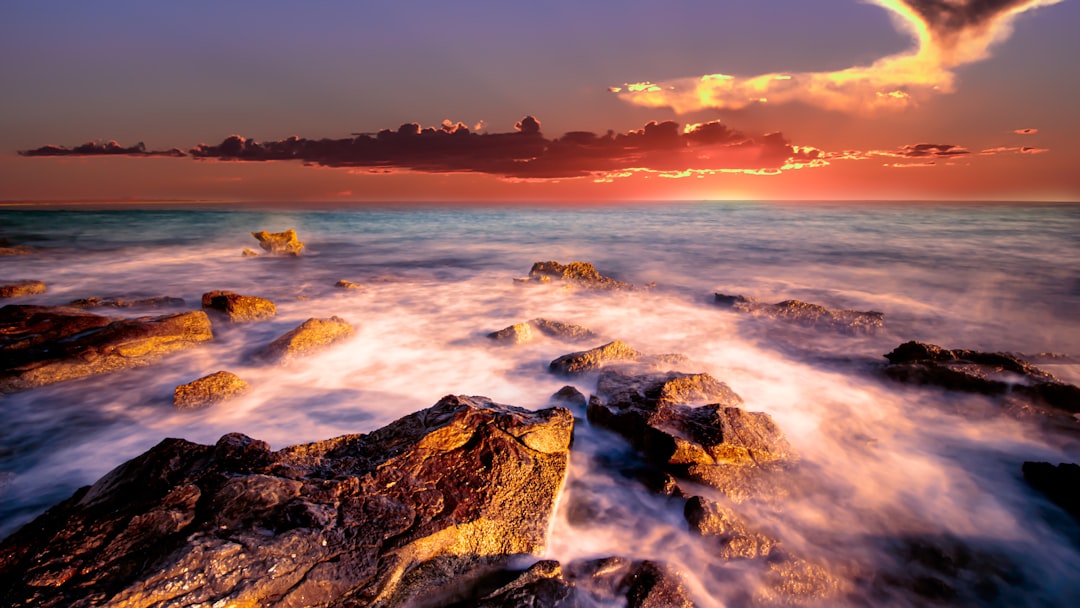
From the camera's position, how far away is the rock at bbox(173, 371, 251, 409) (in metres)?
5.32

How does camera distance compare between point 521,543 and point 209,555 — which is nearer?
point 209,555

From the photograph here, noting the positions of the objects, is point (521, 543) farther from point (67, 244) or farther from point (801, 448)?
point (67, 244)

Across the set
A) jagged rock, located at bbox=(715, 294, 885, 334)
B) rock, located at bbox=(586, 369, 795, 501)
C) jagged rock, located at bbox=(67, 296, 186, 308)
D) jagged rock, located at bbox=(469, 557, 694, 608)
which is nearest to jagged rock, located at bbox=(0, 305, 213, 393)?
jagged rock, located at bbox=(67, 296, 186, 308)

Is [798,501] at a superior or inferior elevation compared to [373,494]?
inferior

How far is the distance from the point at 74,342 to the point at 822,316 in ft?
40.3

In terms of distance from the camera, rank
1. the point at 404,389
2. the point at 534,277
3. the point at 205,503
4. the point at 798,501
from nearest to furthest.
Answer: the point at 205,503 < the point at 798,501 < the point at 404,389 < the point at 534,277

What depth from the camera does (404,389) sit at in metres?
6.18

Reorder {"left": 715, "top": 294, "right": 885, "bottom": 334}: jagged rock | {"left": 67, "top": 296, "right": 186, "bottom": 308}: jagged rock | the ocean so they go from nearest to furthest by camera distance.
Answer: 1. the ocean
2. {"left": 715, "top": 294, "right": 885, "bottom": 334}: jagged rock
3. {"left": 67, "top": 296, "right": 186, "bottom": 308}: jagged rock

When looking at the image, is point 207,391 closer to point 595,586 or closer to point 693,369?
point 595,586

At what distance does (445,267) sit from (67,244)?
22854 millimetres

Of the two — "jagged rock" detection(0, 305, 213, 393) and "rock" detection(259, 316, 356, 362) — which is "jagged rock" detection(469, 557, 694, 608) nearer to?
"rock" detection(259, 316, 356, 362)

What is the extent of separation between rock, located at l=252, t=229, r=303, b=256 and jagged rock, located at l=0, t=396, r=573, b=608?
20047mm

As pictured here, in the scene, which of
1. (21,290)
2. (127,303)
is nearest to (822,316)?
(127,303)

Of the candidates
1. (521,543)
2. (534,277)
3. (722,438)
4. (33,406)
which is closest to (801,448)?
(722,438)
